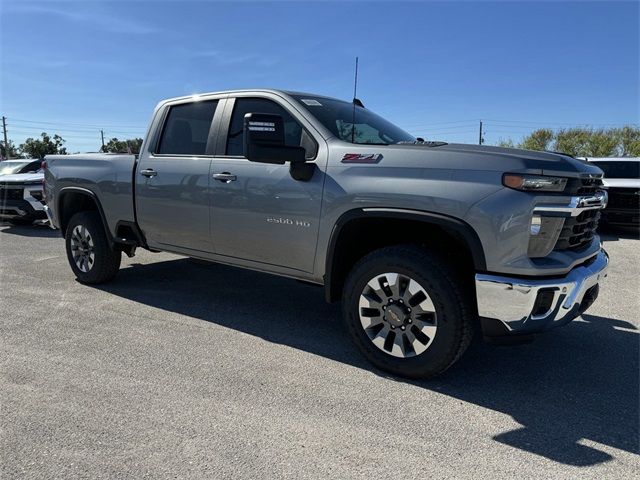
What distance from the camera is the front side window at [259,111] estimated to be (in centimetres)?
397

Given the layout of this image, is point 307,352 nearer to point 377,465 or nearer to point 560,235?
point 377,465

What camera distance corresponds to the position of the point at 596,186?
337 cm

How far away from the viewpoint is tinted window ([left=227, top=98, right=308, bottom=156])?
4.06 m

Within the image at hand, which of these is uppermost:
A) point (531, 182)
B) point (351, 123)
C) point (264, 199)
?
point (351, 123)

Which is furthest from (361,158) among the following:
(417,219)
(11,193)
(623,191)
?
(11,193)

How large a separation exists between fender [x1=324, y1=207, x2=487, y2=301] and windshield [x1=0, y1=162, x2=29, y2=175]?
11.0 m

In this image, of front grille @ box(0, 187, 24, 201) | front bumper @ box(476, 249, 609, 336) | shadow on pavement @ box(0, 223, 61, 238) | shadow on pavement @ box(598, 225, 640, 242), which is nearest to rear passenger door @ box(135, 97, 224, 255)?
front bumper @ box(476, 249, 609, 336)

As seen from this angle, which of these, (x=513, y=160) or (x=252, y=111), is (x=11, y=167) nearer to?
(x=252, y=111)

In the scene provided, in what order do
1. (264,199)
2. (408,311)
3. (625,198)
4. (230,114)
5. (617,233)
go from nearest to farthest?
1. (408,311)
2. (264,199)
3. (230,114)
4. (625,198)
5. (617,233)

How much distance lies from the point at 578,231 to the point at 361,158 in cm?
151

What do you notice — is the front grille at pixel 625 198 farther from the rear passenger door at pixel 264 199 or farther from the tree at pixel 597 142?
the tree at pixel 597 142

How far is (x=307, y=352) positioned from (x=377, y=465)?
1523 millimetres

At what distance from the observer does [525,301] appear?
2916mm

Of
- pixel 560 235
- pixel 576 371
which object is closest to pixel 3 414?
pixel 560 235
